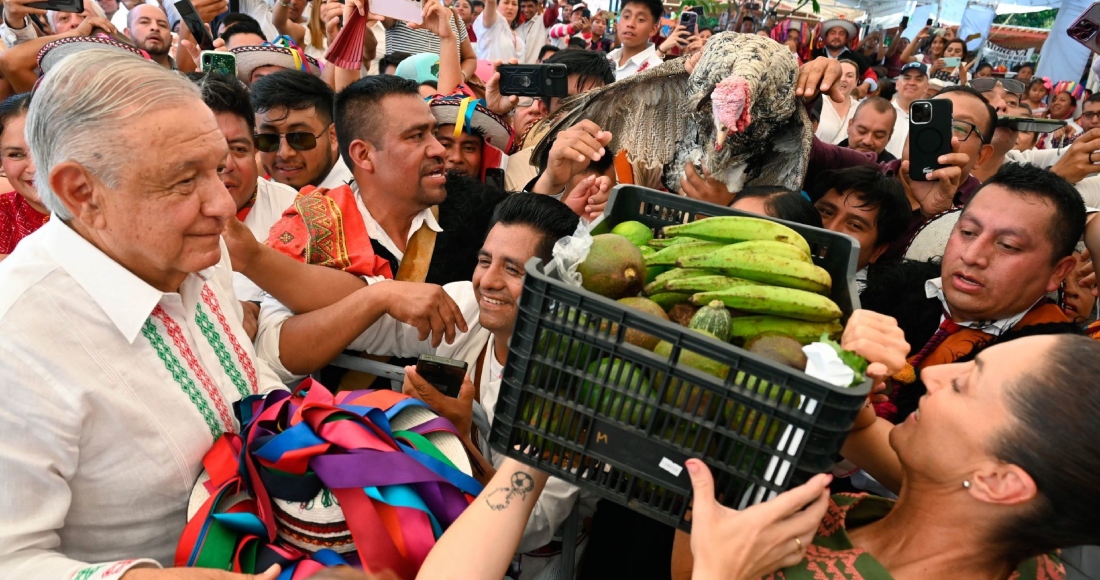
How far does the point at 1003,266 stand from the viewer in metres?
2.10

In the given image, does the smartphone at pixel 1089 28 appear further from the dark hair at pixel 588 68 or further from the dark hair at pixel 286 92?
the dark hair at pixel 286 92

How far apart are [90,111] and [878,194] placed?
103 inches

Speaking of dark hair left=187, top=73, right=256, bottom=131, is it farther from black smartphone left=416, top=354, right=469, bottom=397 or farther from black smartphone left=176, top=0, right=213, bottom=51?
black smartphone left=176, top=0, right=213, bottom=51

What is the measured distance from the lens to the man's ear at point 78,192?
4.46 ft

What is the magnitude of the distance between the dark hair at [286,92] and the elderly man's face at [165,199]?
1849mm

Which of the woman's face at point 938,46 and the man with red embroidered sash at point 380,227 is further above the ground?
the woman's face at point 938,46

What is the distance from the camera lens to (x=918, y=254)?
290cm

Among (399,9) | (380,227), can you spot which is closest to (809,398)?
(380,227)

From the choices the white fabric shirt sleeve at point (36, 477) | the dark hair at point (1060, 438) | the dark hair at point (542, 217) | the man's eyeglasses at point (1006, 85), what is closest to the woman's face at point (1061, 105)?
the man's eyeglasses at point (1006, 85)

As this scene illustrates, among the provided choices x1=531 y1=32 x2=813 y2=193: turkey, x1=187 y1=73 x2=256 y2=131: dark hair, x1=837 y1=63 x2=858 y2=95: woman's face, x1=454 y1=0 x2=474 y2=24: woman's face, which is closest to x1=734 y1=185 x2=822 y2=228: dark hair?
x1=531 y1=32 x2=813 y2=193: turkey

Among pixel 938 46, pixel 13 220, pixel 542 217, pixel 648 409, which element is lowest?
pixel 13 220

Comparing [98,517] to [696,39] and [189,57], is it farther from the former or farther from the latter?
[696,39]

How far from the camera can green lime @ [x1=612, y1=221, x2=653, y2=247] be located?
63.1 inches

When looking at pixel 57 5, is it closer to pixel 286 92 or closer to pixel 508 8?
pixel 286 92
